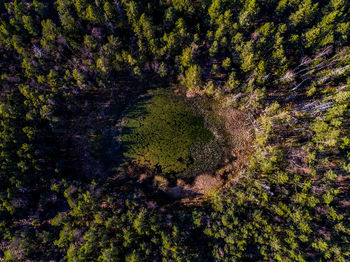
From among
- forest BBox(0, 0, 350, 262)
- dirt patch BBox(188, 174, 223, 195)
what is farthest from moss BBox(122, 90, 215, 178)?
dirt patch BBox(188, 174, 223, 195)

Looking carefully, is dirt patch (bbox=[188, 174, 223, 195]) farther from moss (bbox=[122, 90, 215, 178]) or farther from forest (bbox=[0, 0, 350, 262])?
moss (bbox=[122, 90, 215, 178])

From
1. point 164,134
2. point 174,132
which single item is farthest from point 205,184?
point 164,134

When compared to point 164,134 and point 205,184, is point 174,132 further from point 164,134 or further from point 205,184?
point 205,184

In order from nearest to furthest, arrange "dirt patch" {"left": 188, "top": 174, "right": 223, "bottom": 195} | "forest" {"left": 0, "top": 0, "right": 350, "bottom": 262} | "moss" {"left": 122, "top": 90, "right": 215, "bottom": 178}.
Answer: "forest" {"left": 0, "top": 0, "right": 350, "bottom": 262}
"dirt patch" {"left": 188, "top": 174, "right": 223, "bottom": 195}
"moss" {"left": 122, "top": 90, "right": 215, "bottom": 178}

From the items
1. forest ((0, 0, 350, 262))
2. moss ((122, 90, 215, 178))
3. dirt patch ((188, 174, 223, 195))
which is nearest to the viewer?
forest ((0, 0, 350, 262))

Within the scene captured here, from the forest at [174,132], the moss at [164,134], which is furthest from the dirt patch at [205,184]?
the moss at [164,134]

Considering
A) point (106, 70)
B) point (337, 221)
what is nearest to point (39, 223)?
point (106, 70)

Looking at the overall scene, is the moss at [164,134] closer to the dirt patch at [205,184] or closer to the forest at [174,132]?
the forest at [174,132]

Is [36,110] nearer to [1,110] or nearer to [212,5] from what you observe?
[1,110]
